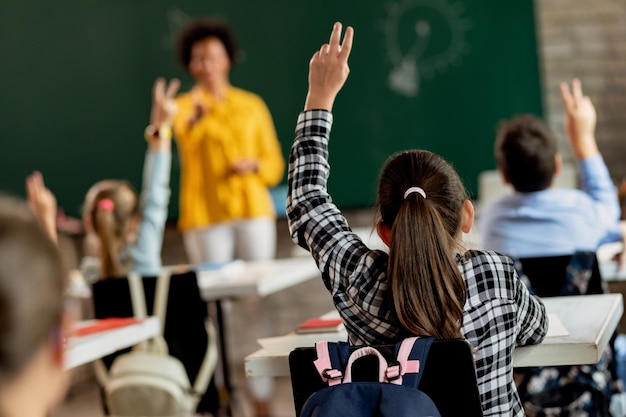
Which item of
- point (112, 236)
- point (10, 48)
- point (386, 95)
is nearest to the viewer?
point (112, 236)

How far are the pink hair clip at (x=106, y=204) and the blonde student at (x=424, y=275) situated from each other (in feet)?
5.85

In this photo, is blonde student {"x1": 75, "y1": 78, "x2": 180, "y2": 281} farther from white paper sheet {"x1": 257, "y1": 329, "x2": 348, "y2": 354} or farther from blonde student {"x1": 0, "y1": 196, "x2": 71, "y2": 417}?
blonde student {"x1": 0, "y1": 196, "x2": 71, "y2": 417}

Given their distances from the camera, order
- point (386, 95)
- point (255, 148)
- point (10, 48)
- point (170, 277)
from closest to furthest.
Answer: point (170, 277), point (255, 148), point (386, 95), point (10, 48)

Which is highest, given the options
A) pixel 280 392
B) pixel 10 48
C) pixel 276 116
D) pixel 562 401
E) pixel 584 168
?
pixel 10 48

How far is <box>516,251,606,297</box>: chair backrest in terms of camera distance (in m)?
2.52

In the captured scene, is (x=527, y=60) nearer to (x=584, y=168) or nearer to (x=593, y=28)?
(x=593, y=28)

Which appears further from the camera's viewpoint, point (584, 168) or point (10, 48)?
point (10, 48)

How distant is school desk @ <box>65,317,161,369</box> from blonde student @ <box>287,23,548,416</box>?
639 mm

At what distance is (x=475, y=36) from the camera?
5.17m

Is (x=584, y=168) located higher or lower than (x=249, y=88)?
lower

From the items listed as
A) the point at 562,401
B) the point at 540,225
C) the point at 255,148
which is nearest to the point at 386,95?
the point at 255,148

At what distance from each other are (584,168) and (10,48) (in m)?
4.12

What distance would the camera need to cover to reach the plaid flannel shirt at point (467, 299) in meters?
1.68

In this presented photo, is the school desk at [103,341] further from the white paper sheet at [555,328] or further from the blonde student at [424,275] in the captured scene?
the white paper sheet at [555,328]
